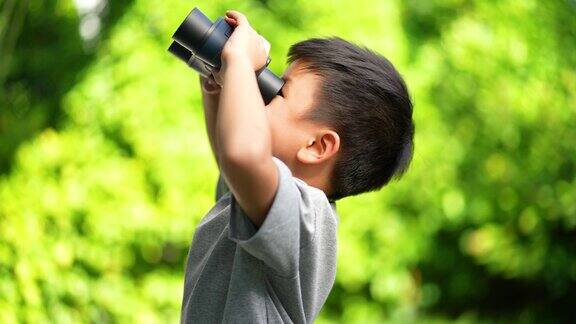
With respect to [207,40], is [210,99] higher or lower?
lower

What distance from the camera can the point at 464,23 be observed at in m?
5.06

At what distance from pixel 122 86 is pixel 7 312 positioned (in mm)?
987

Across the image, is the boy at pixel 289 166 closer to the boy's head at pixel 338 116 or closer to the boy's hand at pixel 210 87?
the boy's head at pixel 338 116

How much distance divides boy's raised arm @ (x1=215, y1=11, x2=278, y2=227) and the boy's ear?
0.66 feet

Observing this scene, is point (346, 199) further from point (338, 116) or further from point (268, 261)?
point (268, 261)

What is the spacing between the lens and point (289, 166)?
1.82 metres

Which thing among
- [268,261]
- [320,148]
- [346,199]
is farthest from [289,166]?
[346,199]

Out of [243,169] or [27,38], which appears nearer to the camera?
[243,169]

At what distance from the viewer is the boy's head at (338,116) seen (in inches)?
70.9

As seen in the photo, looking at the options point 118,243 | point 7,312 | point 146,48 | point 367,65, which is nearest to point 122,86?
point 146,48

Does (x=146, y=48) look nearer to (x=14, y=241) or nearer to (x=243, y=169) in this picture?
(x=14, y=241)

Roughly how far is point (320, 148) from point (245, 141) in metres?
0.28

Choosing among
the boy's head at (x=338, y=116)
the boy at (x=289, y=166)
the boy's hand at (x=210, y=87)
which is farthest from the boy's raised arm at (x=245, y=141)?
the boy's hand at (x=210, y=87)

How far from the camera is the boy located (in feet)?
5.22
